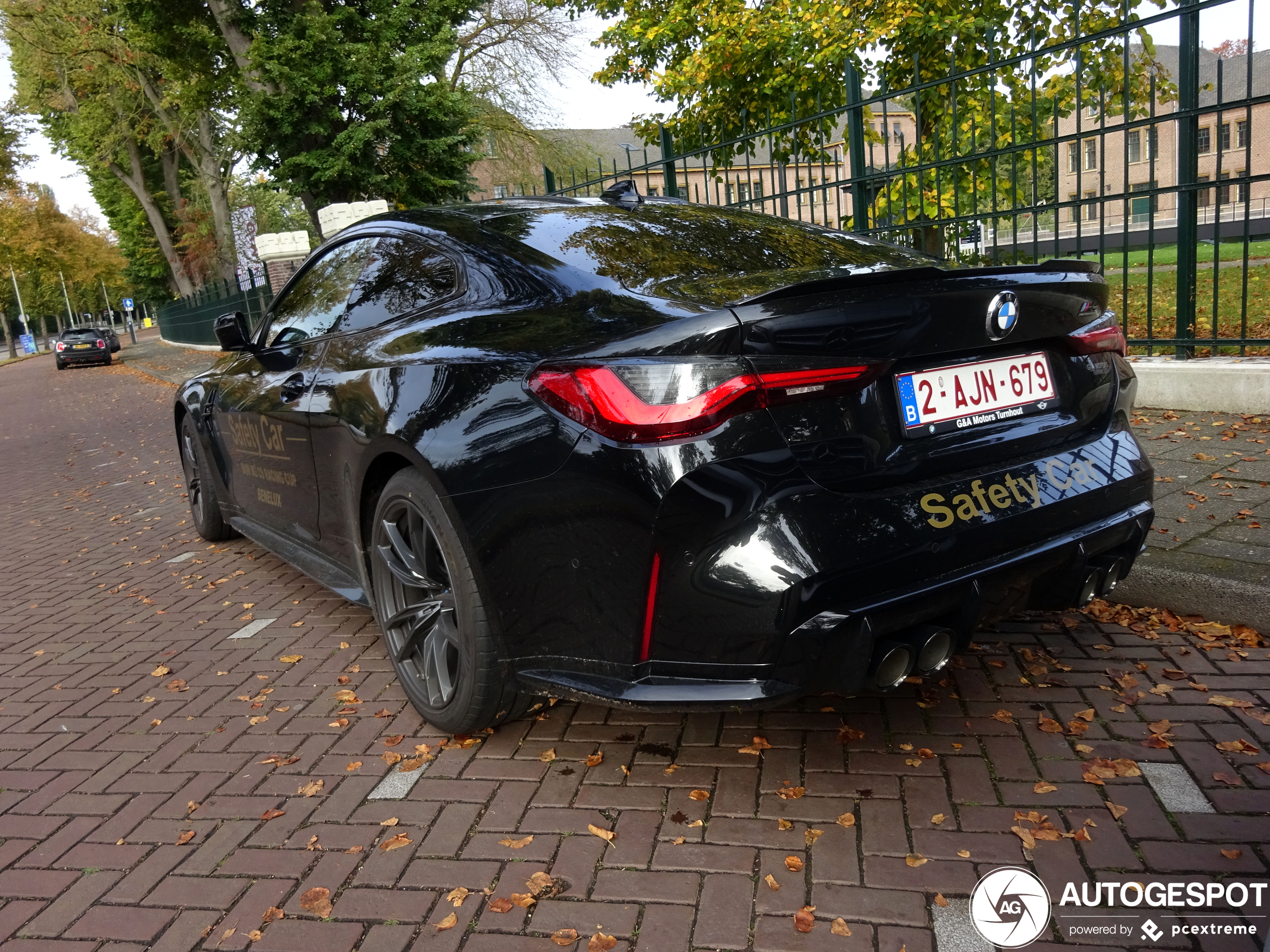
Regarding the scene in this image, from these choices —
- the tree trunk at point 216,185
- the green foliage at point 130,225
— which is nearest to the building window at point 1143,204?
the tree trunk at point 216,185

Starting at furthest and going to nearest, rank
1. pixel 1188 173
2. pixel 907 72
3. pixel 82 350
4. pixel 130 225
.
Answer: pixel 130 225 → pixel 82 350 → pixel 907 72 → pixel 1188 173

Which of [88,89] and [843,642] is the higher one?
[88,89]

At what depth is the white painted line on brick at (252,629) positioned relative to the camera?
4.25 m

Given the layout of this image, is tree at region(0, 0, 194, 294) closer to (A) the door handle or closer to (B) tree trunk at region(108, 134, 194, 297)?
(B) tree trunk at region(108, 134, 194, 297)

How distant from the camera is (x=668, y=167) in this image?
9.39 m

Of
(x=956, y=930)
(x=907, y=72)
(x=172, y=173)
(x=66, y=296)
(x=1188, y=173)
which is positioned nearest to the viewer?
(x=956, y=930)

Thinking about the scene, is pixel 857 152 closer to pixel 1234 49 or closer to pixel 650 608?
pixel 1234 49

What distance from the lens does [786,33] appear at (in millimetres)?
12359

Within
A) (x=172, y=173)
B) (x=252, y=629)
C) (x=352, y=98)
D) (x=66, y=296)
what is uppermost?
(x=172, y=173)

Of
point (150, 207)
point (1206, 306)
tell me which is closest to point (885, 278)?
point (1206, 306)

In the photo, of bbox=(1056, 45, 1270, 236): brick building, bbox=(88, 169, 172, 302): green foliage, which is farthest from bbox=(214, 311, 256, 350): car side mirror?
bbox=(88, 169, 172, 302): green foliage

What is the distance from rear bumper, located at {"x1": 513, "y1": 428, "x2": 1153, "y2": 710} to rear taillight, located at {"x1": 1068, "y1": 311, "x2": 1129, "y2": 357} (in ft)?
1.70

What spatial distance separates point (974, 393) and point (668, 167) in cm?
750

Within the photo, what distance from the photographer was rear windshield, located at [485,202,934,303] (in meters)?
2.47
